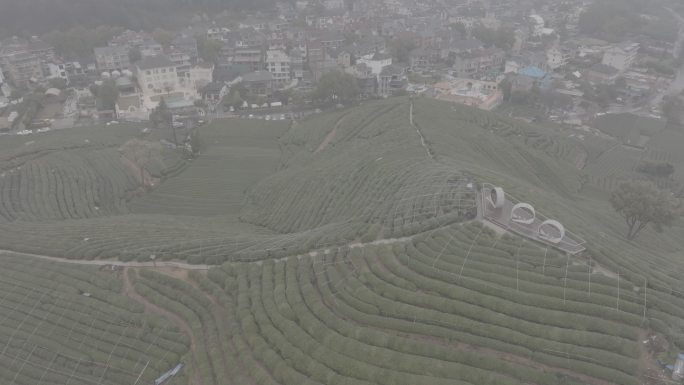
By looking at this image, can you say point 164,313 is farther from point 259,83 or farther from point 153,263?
point 259,83

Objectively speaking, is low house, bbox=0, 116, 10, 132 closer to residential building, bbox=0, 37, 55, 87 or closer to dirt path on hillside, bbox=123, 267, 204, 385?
residential building, bbox=0, 37, 55, 87

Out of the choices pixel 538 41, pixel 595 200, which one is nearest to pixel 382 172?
pixel 595 200

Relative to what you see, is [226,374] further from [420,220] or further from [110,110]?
[110,110]

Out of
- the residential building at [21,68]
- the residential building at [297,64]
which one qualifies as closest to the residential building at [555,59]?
the residential building at [297,64]

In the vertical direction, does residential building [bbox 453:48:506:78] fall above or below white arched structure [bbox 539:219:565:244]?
below

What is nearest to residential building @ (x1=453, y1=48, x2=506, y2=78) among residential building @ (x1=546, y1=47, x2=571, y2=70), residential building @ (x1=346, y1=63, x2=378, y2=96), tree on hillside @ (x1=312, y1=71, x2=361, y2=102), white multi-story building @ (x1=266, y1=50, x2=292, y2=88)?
residential building @ (x1=546, y1=47, x2=571, y2=70)

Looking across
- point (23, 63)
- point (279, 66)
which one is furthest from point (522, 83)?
point (23, 63)
